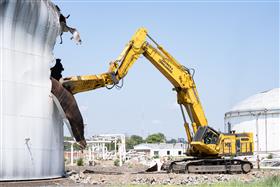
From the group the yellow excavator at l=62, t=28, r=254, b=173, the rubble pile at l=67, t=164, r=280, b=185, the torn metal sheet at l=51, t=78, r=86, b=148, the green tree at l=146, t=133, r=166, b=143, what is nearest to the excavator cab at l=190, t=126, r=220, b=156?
the yellow excavator at l=62, t=28, r=254, b=173

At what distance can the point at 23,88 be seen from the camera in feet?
87.8

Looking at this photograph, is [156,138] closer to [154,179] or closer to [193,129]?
[193,129]

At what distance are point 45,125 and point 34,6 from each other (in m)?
5.74

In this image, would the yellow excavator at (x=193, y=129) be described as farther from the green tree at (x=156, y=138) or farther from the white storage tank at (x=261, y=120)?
the green tree at (x=156, y=138)

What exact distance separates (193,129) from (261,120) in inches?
1751

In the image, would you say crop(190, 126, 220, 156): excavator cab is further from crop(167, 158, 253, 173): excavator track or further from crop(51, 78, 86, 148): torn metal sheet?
crop(51, 78, 86, 148): torn metal sheet

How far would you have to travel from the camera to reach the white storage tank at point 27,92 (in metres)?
25.8

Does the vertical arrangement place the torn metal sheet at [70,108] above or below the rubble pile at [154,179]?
above

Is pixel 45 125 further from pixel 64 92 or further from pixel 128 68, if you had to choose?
pixel 128 68

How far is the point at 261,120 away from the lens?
259ft

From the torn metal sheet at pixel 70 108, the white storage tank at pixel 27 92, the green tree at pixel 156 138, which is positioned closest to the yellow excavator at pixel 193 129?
the torn metal sheet at pixel 70 108

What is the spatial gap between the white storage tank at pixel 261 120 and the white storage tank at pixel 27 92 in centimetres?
5006

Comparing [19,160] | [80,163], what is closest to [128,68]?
[19,160]

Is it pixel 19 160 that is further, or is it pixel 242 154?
pixel 242 154
